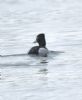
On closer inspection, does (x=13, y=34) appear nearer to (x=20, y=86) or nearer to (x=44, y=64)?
(x=44, y=64)

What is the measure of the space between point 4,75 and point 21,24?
49.3ft

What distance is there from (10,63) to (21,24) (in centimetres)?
1264

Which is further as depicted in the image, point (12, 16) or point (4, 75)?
point (12, 16)

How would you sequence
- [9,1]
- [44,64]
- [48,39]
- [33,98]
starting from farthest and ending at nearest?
1. [9,1]
2. [48,39]
3. [44,64]
4. [33,98]

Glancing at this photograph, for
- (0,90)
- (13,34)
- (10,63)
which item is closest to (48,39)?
(13,34)

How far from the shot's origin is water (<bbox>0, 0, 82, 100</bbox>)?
1628 centimetres

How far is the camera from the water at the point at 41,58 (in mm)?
16281

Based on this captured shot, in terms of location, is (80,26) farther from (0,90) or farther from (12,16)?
(0,90)

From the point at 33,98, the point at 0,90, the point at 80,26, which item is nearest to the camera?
the point at 33,98

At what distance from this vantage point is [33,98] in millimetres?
15328

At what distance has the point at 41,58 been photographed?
22109 mm

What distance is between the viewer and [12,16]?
37.7 metres

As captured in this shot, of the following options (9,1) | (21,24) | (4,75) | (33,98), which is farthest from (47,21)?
(33,98)

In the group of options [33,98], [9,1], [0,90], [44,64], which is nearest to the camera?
[33,98]
